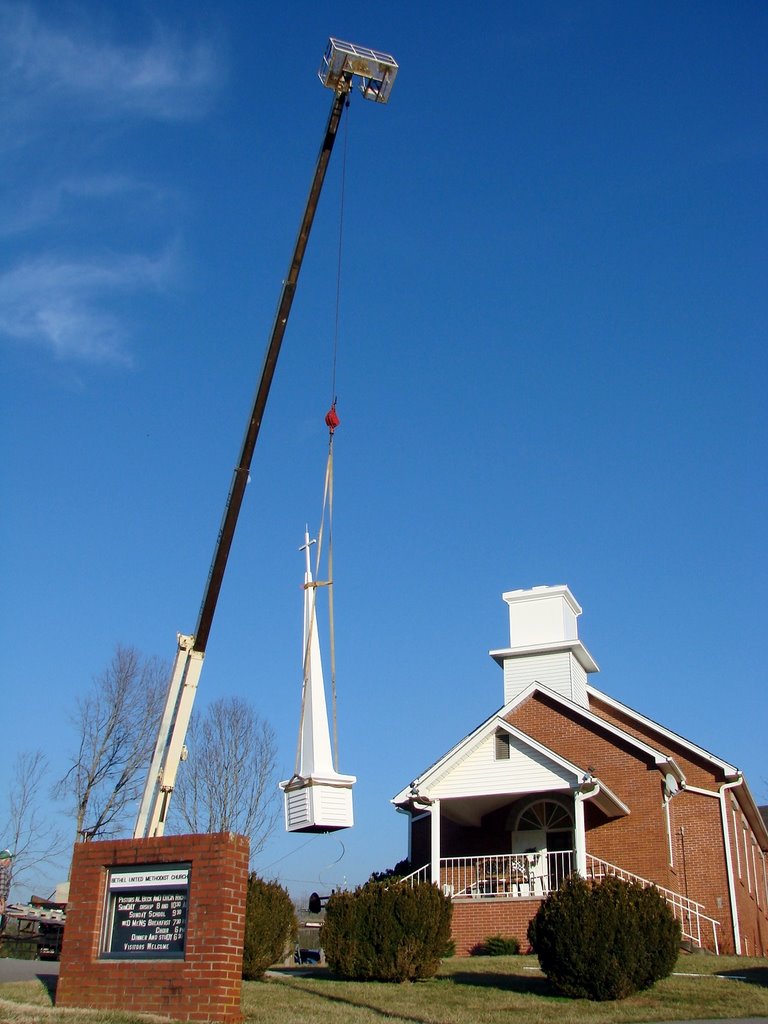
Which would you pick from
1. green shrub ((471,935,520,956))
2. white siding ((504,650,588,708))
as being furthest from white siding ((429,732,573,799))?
white siding ((504,650,588,708))

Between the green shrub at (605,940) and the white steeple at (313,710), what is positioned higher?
the white steeple at (313,710)

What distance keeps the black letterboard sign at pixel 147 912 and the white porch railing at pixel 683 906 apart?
15.3 metres

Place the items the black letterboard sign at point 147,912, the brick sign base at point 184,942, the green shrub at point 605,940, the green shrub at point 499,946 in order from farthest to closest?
the green shrub at point 499,946, the green shrub at point 605,940, the black letterboard sign at point 147,912, the brick sign base at point 184,942

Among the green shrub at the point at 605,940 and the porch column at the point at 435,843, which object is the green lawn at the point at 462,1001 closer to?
the green shrub at the point at 605,940

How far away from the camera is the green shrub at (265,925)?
1711 cm

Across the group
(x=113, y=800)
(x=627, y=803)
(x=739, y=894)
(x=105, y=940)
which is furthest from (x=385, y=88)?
(x=113, y=800)

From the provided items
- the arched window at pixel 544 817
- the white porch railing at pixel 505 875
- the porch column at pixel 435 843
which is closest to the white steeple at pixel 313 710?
the white porch railing at pixel 505 875

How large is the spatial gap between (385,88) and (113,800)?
32.2 metres

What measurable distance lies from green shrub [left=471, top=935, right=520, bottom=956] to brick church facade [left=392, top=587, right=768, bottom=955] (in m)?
0.26

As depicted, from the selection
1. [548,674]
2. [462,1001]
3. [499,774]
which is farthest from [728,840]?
[462,1001]

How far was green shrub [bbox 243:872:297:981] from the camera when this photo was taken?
17109mm

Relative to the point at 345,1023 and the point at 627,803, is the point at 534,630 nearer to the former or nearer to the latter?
the point at 627,803

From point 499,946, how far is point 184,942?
13651mm

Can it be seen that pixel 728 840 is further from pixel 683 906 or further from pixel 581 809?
pixel 581 809
